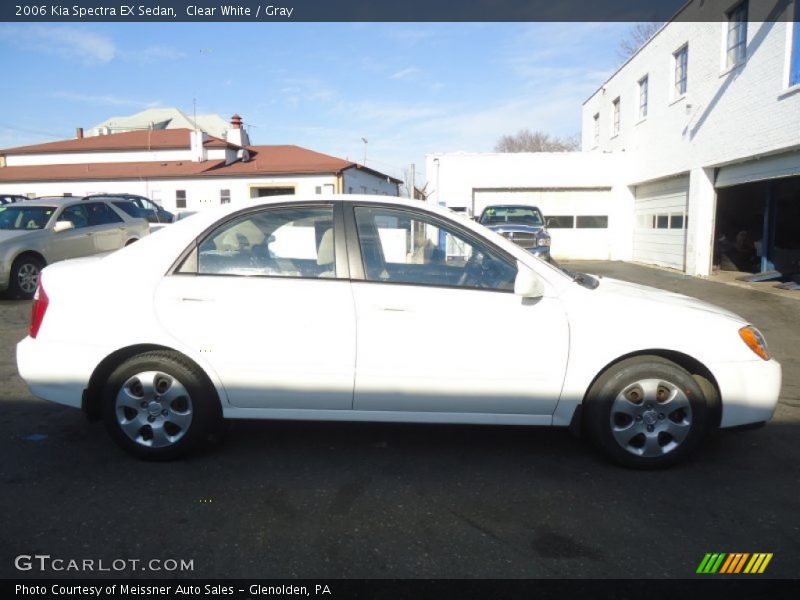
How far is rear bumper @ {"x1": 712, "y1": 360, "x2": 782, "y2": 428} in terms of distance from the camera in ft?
11.6

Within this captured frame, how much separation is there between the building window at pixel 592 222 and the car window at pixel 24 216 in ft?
55.1

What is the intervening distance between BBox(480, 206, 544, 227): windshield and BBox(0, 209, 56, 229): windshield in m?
9.19

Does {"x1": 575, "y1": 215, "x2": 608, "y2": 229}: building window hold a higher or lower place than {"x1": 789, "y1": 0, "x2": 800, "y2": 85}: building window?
lower

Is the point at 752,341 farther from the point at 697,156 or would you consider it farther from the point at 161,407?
the point at 697,156

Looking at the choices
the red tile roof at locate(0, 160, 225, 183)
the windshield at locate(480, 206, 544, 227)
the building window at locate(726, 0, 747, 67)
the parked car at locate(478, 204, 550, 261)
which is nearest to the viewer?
the parked car at locate(478, 204, 550, 261)

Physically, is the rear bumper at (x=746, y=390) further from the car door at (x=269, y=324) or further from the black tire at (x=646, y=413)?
the car door at (x=269, y=324)

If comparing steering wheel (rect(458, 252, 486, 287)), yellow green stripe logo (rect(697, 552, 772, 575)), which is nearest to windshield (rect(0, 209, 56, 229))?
steering wheel (rect(458, 252, 486, 287))

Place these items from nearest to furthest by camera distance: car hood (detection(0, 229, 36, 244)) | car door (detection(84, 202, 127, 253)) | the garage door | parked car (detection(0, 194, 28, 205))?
1. car hood (detection(0, 229, 36, 244))
2. car door (detection(84, 202, 127, 253))
3. the garage door
4. parked car (detection(0, 194, 28, 205))

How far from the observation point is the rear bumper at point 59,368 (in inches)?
142

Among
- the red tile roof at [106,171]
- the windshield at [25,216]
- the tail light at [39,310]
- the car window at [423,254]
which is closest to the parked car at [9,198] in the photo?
the red tile roof at [106,171]

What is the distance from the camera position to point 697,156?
48.6ft

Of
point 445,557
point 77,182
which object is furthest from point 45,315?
point 77,182

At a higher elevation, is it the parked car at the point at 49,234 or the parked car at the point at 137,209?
the parked car at the point at 137,209
